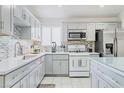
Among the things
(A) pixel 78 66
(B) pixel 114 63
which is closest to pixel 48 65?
(A) pixel 78 66

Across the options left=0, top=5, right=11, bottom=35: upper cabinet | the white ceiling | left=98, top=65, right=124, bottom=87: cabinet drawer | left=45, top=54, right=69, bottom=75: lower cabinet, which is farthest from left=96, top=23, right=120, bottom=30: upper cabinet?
left=0, top=5, right=11, bottom=35: upper cabinet

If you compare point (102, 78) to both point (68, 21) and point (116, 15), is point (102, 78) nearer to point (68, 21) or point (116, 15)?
point (68, 21)

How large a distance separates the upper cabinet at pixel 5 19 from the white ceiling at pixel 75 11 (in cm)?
300

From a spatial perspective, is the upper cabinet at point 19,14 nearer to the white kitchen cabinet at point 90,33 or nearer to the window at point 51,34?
the window at point 51,34

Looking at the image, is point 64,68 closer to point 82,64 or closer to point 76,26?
point 82,64

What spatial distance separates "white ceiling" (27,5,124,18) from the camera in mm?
5968

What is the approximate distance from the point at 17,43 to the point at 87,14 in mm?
3251

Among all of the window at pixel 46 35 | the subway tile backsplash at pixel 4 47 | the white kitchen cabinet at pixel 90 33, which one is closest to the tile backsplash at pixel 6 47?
the subway tile backsplash at pixel 4 47

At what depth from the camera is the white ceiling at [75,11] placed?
19.6 ft

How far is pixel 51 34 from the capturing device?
6996 mm

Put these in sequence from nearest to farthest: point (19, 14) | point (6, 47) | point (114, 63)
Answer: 1. point (114, 63)
2. point (19, 14)
3. point (6, 47)

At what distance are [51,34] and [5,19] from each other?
13.8 feet

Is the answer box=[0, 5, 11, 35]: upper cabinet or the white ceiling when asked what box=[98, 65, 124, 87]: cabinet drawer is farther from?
the white ceiling
